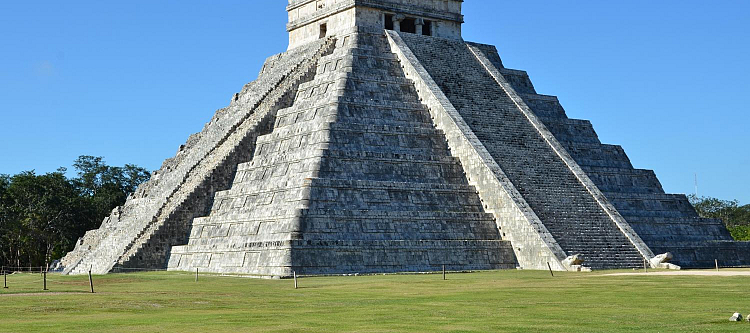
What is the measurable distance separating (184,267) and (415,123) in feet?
32.9

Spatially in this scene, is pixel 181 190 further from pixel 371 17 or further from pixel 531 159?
pixel 531 159

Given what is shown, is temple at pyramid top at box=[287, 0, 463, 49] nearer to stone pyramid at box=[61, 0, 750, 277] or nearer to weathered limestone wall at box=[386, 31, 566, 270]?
stone pyramid at box=[61, 0, 750, 277]

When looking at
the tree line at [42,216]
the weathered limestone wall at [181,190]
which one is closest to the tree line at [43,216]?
the tree line at [42,216]

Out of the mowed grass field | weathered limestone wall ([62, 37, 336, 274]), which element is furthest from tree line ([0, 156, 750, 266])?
the mowed grass field

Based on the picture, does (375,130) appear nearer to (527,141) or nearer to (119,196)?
(527,141)

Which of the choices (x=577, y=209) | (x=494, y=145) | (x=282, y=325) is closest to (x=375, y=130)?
(x=494, y=145)

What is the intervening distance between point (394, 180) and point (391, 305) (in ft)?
57.7

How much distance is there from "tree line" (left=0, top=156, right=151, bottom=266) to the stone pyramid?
997 cm

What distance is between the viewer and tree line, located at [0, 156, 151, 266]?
58.0m

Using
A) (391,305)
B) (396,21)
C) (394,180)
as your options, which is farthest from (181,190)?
(391,305)

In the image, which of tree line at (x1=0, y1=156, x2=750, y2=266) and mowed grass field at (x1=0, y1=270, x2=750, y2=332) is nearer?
mowed grass field at (x1=0, y1=270, x2=750, y2=332)

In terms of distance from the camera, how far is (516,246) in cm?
3756

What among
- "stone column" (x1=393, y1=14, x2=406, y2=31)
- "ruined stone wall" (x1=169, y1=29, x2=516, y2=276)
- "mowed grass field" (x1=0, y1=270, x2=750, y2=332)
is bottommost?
"mowed grass field" (x1=0, y1=270, x2=750, y2=332)

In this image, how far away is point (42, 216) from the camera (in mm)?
58781
